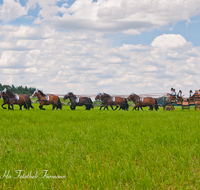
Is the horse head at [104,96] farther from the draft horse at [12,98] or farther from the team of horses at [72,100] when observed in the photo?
the draft horse at [12,98]

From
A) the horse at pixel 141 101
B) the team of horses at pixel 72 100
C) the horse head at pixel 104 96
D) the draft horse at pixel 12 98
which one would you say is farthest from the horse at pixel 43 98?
the horse at pixel 141 101

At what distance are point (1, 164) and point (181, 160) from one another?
3.58 m

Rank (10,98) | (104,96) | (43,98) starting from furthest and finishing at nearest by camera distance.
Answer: (104,96) < (43,98) < (10,98)

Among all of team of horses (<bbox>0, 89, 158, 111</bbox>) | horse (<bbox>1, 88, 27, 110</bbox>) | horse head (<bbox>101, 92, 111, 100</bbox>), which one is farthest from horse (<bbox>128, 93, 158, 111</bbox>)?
horse (<bbox>1, 88, 27, 110</bbox>)

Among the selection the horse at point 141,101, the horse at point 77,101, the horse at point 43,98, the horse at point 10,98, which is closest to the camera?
the horse at point 10,98

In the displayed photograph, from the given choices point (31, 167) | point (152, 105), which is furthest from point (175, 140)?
point (152, 105)

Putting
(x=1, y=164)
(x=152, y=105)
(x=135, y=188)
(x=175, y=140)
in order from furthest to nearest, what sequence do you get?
(x=152, y=105) < (x=175, y=140) < (x=1, y=164) < (x=135, y=188)

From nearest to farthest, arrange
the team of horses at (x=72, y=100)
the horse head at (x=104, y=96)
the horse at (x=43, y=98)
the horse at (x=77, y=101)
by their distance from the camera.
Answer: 1. the team of horses at (x=72, y=100)
2. the horse at (x=43, y=98)
3. the horse at (x=77, y=101)
4. the horse head at (x=104, y=96)

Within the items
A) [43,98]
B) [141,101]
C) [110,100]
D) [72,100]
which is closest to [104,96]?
[110,100]

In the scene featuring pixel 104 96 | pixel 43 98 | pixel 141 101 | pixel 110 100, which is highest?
pixel 104 96

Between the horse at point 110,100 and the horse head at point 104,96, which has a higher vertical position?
the horse head at point 104,96

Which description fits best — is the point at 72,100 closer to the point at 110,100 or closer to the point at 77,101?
the point at 77,101

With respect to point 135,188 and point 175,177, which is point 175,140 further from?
point 135,188

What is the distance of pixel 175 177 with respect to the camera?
12.0 feet
